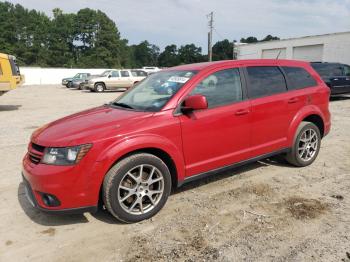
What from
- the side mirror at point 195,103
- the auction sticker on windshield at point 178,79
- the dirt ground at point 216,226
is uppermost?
the auction sticker on windshield at point 178,79

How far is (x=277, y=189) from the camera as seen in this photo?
459cm

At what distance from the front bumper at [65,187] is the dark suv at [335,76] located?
13607 mm

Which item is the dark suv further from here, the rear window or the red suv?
the red suv

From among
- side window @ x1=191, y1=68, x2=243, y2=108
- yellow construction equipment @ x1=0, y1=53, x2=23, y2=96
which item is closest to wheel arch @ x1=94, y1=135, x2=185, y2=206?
side window @ x1=191, y1=68, x2=243, y2=108

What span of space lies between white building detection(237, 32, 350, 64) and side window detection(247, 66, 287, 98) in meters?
23.0

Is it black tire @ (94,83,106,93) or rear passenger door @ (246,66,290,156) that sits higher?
rear passenger door @ (246,66,290,156)

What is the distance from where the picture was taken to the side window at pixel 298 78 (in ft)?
17.2

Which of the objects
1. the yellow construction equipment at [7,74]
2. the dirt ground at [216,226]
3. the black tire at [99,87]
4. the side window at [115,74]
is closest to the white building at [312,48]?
the side window at [115,74]

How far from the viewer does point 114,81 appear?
26031 millimetres

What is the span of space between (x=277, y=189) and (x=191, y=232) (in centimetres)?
162

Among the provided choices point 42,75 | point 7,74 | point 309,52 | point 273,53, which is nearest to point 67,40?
point 42,75

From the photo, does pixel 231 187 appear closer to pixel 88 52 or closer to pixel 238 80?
pixel 238 80

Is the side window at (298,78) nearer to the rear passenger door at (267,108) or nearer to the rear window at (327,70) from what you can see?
the rear passenger door at (267,108)

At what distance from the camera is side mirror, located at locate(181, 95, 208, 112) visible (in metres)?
3.86
